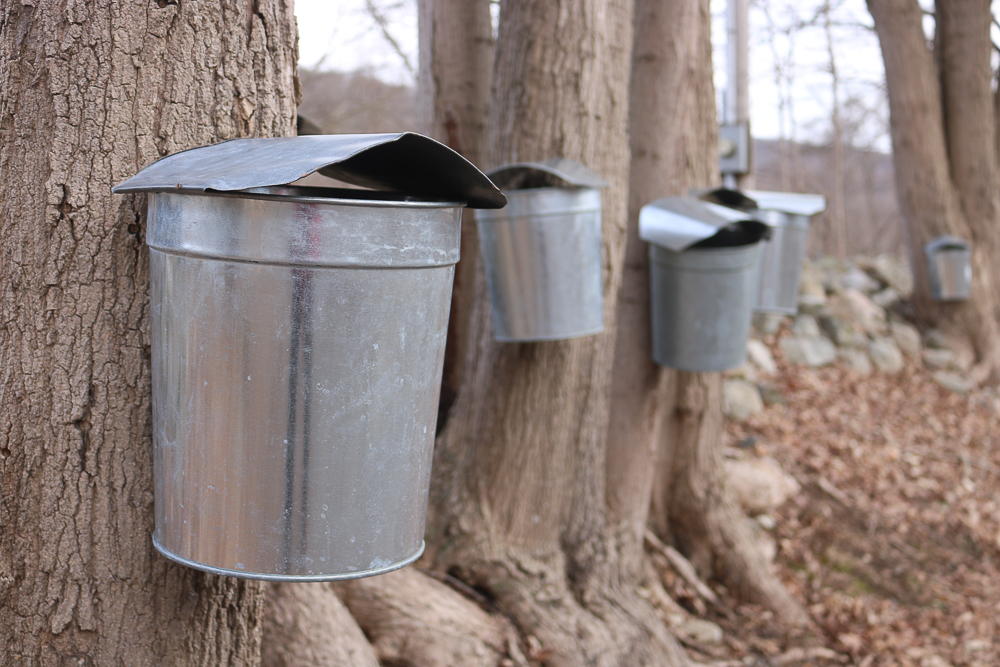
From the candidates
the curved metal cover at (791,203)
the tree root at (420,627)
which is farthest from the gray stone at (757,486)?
the tree root at (420,627)

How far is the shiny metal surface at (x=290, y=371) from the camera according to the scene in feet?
4.52

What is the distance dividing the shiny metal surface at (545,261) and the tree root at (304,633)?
1033 mm

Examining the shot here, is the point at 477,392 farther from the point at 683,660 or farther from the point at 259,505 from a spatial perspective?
the point at 259,505

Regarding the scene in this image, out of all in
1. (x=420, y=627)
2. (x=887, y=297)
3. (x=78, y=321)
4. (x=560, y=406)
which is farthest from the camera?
(x=887, y=297)

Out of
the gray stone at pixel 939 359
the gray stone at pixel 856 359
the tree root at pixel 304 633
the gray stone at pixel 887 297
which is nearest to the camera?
the tree root at pixel 304 633

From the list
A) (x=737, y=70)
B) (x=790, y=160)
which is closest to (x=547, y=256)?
(x=737, y=70)

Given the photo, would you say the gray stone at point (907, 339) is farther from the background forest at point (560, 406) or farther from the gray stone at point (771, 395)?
the gray stone at point (771, 395)

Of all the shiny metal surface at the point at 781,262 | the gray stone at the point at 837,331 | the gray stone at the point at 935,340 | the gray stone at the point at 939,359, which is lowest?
the gray stone at the point at 939,359

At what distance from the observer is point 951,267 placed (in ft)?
24.3

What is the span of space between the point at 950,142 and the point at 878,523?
453 cm

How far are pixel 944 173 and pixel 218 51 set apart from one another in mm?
7559

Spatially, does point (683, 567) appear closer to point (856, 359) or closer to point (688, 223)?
point (688, 223)

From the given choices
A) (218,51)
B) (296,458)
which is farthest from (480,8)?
(296,458)

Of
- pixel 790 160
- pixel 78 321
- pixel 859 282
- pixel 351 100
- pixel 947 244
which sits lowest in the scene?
pixel 859 282
